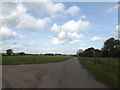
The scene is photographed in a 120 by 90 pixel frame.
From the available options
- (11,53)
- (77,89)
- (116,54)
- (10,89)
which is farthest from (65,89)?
(11,53)

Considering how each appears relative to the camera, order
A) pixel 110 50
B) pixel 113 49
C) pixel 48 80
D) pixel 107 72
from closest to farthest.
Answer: pixel 48 80 < pixel 107 72 < pixel 113 49 < pixel 110 50

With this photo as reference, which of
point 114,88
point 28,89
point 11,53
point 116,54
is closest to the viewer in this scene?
point 28,89

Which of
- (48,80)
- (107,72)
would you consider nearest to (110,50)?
(107,72)

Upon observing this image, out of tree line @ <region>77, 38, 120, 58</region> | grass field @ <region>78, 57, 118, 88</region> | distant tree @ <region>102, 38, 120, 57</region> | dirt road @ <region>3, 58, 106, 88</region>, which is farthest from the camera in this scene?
tree line @ <region>77, 38, 120, 58</region>

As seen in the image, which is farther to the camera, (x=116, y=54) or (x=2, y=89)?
(x=116, y=54)

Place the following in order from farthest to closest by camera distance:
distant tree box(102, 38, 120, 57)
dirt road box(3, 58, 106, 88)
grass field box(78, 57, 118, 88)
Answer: distant tree box(102, 38, 120, 57), grass field box(78, 57, 118, 88), dirt road box(3, 58, 106, 88)

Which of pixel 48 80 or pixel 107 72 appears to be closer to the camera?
pixel 48 80

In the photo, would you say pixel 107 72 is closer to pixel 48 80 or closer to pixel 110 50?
pixel 48 80

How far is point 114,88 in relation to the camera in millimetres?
9406

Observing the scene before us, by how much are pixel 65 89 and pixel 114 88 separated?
2.81 metres

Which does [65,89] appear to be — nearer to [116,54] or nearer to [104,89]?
[104,89]

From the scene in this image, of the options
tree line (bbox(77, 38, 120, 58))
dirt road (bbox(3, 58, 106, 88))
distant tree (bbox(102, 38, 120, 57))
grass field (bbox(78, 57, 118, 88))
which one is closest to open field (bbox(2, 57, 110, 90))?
dirt road (bbox(3, 58, 106, 88))

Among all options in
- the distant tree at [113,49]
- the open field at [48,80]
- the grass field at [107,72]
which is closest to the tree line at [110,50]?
the distant tree at [113,49]

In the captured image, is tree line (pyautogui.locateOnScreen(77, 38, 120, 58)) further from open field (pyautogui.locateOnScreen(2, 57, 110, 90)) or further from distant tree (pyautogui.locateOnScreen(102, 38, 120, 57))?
open field (pyautogui.locateOnScreen(2, 57, 110, 90))
